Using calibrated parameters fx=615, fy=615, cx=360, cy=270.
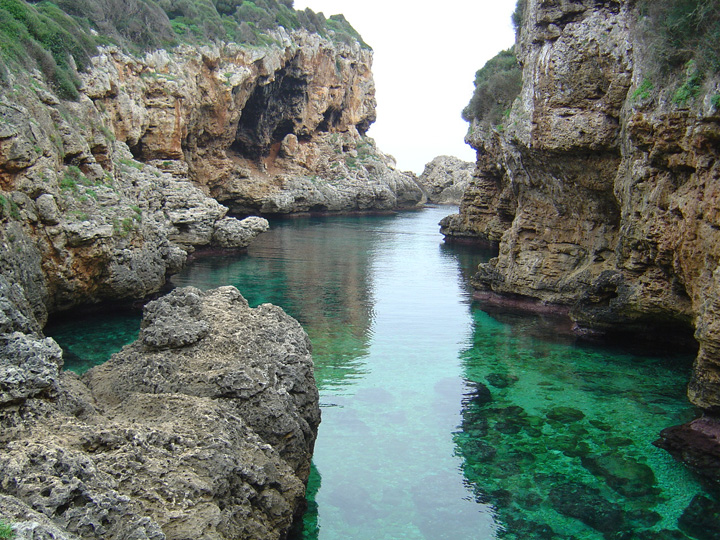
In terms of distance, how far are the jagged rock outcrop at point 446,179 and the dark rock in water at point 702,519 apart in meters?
81.2

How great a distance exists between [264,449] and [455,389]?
8125 millimetres

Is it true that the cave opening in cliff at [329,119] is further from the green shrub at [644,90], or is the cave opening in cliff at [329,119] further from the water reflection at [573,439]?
the green shrub at [644,90]

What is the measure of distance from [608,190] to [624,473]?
34.4 ft

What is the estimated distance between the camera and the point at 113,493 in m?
5.04

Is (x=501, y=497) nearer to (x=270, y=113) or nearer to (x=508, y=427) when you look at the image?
(x=508, y=427)

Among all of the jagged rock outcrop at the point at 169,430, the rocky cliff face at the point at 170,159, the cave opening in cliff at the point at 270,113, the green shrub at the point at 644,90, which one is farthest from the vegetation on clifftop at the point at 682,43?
the cave opening in cliff at the point at 270,113

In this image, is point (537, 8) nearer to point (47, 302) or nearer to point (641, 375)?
point (641, 375)

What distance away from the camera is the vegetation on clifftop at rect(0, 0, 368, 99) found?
20.9 meters

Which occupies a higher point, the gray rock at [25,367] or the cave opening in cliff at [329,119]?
the cave opening in cliff at [329,119]

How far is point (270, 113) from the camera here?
60438mm

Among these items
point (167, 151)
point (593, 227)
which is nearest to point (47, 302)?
point (593, 227)

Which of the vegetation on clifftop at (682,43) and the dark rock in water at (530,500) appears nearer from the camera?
the dark rock in water at (530,500)

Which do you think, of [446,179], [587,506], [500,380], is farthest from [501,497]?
[446,179]

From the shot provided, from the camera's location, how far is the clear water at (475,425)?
29.3 feet
